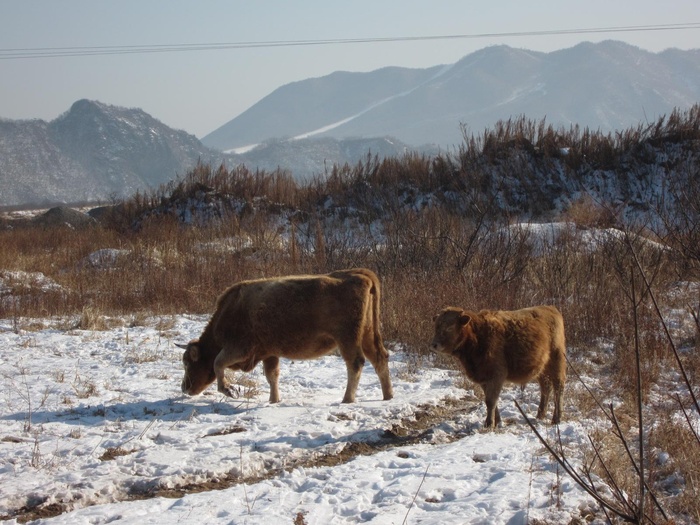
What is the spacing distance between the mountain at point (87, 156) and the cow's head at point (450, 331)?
60796 mm

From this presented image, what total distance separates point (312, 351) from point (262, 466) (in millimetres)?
2063

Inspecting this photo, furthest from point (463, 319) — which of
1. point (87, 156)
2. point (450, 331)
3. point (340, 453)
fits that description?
point (87, 156)

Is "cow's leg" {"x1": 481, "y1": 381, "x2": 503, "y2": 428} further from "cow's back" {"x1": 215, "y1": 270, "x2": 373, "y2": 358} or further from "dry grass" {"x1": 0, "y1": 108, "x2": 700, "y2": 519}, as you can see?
"cow's back" {"x1": 215, "y1": 270, "x2": 373, "y2": 358}

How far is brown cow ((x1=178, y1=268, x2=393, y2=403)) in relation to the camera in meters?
7.59

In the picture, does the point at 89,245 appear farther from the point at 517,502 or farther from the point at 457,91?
the point at 457,91

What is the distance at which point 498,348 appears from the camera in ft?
23.1

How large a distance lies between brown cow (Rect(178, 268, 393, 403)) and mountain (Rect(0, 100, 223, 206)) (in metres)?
59.4

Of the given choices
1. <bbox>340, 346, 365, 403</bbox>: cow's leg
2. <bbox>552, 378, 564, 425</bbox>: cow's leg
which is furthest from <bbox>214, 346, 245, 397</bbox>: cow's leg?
<bbox>552, 378, 564, 425</bbox>: cow's leg

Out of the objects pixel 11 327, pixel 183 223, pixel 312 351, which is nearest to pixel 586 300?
pixel 312 351

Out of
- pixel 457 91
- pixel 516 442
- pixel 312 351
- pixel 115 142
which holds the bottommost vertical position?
pixel 516 442

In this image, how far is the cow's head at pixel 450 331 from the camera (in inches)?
276

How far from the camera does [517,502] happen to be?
4902mm

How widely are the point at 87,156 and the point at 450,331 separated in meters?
67.4

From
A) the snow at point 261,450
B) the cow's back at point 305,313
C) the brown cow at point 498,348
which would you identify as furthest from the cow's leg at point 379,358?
the brown cow at point 498,348
